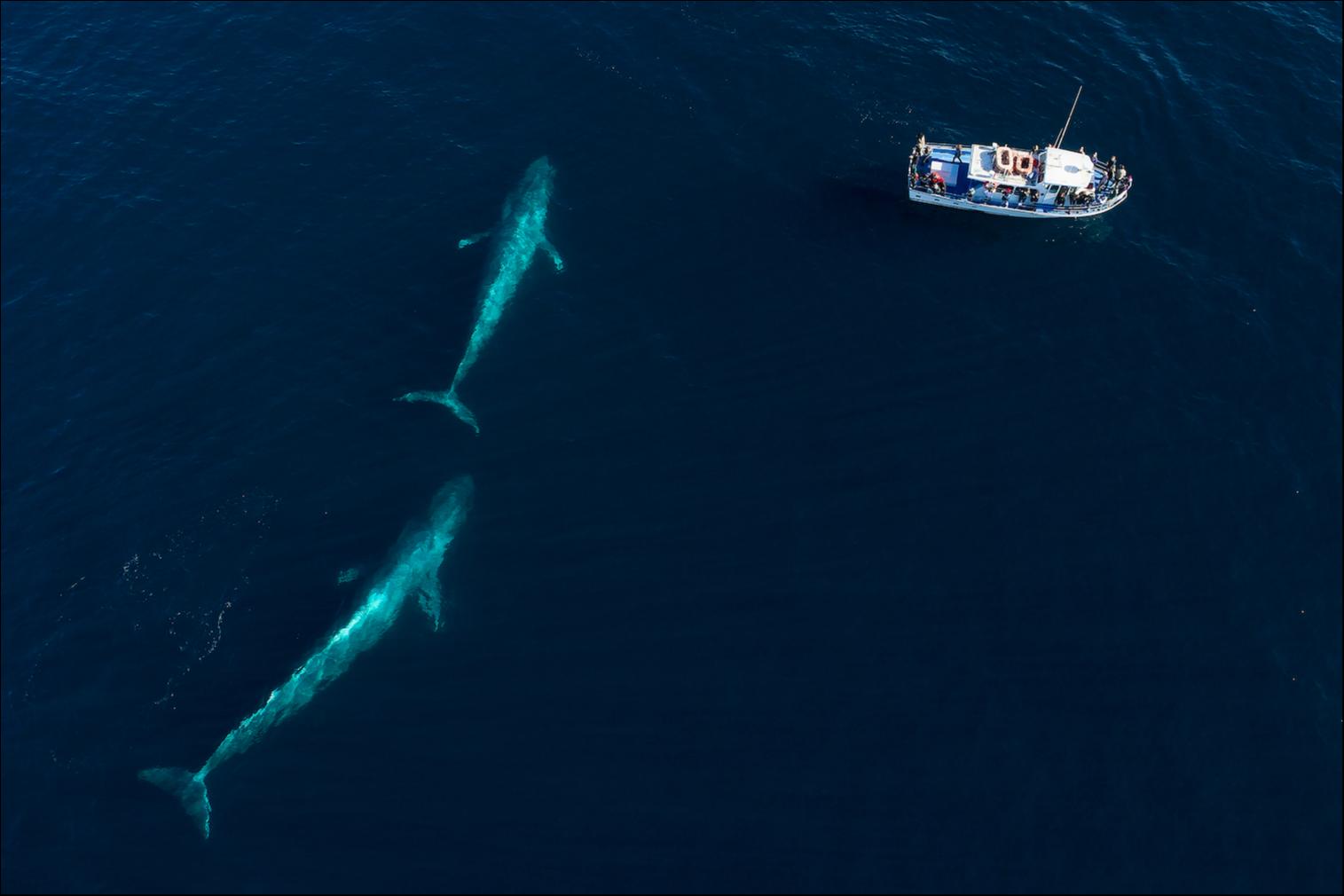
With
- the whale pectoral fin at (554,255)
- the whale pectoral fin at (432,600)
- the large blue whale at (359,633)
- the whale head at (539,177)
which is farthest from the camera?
the whale head at (539,177)

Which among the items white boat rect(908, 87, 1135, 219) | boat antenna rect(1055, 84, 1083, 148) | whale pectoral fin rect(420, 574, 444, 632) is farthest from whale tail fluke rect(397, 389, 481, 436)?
boat antenna rect(1055, 84, 1083, 148)

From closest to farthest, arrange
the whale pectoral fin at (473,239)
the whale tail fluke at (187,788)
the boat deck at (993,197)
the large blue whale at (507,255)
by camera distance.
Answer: the whale tail fluke at (187,788), the large blue whale at (507,255), the whale pectoral fin at (473,239), the boat deck at (993,197)

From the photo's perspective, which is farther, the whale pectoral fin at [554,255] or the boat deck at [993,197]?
the boat deck at [993,197]

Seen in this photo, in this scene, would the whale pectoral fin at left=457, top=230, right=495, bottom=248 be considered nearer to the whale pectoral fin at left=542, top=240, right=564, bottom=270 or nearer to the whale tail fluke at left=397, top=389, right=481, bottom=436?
the whale pectoral fin at left=542, top=240, right=564, bottom=270

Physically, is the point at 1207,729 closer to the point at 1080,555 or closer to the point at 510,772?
the point at 1080,555

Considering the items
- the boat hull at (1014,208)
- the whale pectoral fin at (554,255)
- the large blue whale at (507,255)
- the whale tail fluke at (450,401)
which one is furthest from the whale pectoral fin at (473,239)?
the boat hull at (1014,208)

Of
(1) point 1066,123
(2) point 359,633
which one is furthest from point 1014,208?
(2) point 359,633

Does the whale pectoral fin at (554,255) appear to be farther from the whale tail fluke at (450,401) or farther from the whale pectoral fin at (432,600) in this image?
the whale pectoral fin at (432,600)
